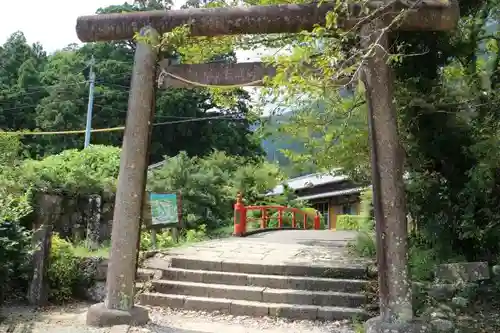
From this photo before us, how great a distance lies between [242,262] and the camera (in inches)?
314

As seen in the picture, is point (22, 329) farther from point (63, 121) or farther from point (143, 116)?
point (63, 121)

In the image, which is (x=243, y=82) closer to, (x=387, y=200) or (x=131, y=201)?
(x=131, y=201)

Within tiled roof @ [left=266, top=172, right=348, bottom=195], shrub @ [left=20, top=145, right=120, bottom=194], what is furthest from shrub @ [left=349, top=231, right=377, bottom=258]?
tiled roof @ [left=266, top=172, right=348, bottom=195]

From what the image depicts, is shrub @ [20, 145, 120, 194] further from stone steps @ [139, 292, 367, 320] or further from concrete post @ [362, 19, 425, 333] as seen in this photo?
concrete post @ [362, 19, 425, 333]

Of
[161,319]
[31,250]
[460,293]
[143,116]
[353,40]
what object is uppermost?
[353,40]

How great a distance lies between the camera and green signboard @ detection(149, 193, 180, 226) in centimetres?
914

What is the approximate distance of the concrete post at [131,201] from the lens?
554 cm

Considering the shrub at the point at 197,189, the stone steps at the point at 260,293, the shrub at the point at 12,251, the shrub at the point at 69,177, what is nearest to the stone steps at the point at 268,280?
the stone steps at the point at 260,293

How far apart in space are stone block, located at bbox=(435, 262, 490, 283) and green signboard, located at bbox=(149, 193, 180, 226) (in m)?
5.43

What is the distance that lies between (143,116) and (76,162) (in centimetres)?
856

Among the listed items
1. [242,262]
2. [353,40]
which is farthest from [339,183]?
[353,40]

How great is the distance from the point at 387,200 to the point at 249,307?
8.92ft

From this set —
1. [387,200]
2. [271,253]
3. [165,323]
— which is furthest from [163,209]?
[387,200]

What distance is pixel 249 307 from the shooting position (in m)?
6.68
